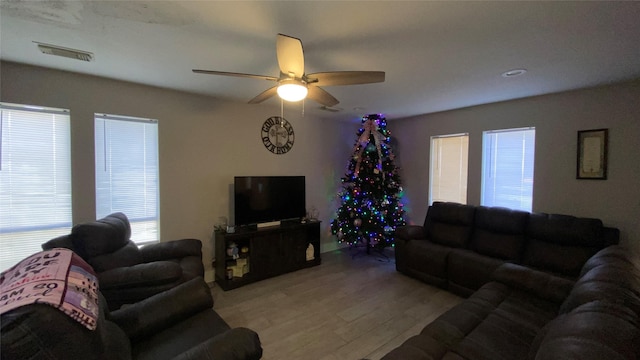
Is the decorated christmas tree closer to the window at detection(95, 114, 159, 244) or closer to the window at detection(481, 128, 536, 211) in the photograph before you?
the window at detection(481, 128, 536, 211)

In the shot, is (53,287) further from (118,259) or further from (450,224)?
(450,224)

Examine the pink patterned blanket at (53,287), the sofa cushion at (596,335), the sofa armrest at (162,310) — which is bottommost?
the sofa armrest at (162,310)

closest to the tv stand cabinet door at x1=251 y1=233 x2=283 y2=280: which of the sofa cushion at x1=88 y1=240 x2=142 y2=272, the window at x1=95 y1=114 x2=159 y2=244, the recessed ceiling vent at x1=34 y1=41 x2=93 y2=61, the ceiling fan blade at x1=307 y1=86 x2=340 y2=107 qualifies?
the window at x1=95 y1=114 x2=159 y2=244

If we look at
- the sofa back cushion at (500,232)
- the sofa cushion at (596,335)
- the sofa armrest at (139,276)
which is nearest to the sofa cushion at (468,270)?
the sofa back cushion at (500,232)

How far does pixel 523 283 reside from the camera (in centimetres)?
221

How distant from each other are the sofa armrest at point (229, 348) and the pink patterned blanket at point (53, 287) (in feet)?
1.51

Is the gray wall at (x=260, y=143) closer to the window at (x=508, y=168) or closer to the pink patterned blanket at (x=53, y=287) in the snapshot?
the window at (x=508, y=168)

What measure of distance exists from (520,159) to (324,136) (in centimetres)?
300

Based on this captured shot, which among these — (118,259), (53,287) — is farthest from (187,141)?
(53,287)

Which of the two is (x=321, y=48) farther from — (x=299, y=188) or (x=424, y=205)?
(x=424, y=205)

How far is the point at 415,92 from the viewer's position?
312 centimetres

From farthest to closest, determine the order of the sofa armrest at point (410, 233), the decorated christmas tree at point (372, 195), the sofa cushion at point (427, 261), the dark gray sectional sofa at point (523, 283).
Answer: the decorated christmas tree at point (372, 195)
the sofa armrest at point (410, 233)
the sofa cushion at point (427, 261)
the dark gray sectional sofa at point (523, 283)

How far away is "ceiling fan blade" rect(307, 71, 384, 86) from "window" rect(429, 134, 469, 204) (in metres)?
2.88

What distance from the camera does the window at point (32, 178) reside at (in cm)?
240
